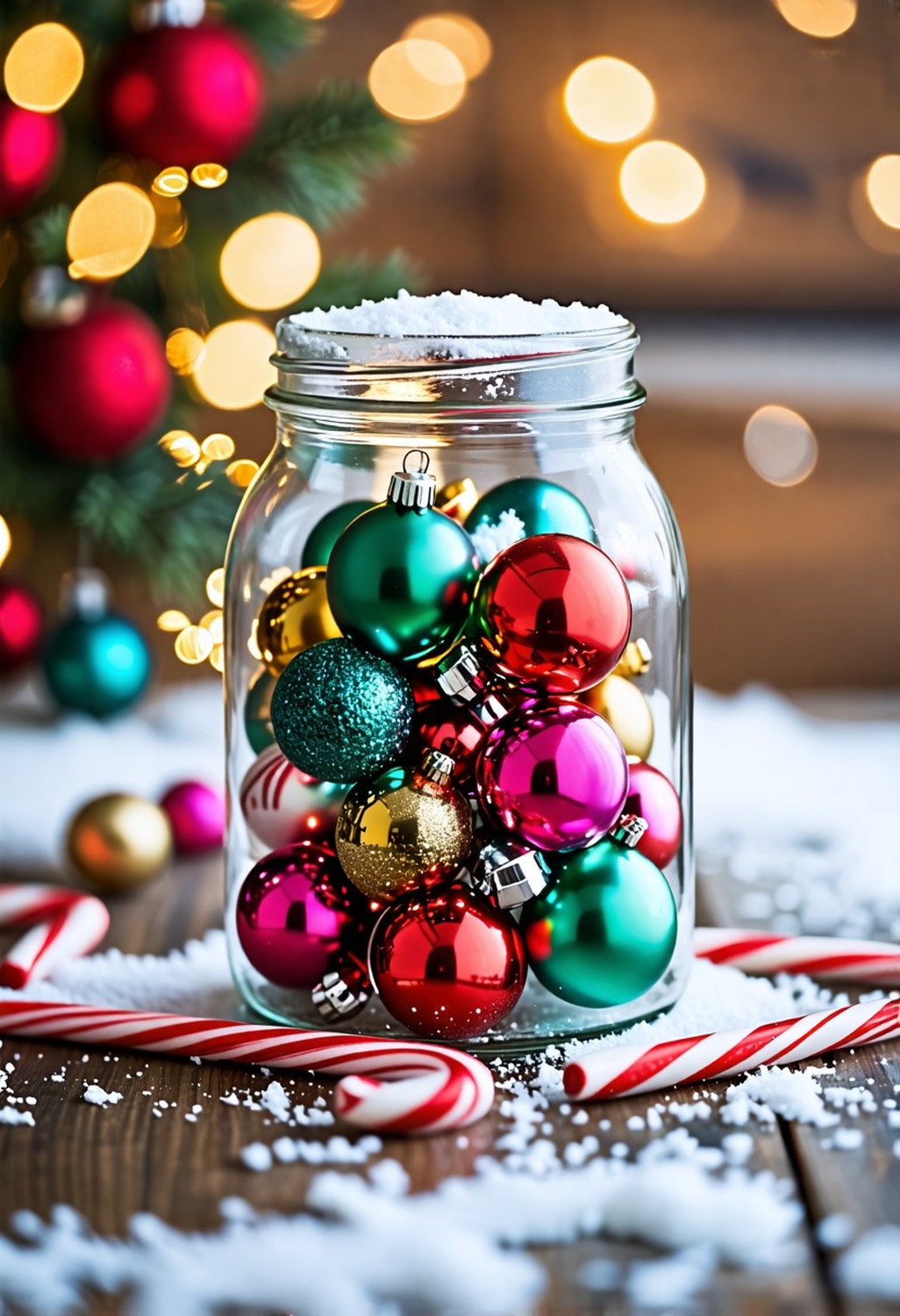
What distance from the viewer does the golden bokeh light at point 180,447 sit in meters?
1.50

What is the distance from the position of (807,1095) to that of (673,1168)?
10 cm

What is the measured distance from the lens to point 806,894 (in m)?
1.06

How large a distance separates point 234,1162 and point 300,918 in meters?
0.14

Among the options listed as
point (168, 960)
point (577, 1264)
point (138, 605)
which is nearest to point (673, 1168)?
point (577, 1264)

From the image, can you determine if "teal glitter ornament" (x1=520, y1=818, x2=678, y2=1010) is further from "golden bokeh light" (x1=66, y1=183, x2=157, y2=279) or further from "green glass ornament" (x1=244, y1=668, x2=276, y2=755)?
"golden bokeh light" (x1=66, y1=183, x2=157, y2=279)

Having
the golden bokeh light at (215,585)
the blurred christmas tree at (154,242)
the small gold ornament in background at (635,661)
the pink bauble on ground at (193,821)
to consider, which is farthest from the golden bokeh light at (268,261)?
the small gold ornament in background at (635,661)

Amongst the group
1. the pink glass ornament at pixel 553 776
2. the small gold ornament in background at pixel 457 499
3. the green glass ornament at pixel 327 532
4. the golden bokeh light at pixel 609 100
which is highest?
the golden bokeh light at pixel 609 100

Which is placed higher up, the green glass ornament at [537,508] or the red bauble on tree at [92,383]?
the red bauble on tree at [92,383]

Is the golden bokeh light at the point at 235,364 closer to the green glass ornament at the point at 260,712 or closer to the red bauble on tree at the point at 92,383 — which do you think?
the red bauble on tree at the point at 92,383

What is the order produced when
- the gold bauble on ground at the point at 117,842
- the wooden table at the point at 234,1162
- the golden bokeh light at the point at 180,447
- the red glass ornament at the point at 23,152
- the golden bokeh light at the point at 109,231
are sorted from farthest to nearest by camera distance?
the golden bokeh light at the point at 180,447 < the golden bokeh light at the point at 109,231 < the red glass ornament at the point at 23,152 < the gold bauble on ground at the point at 117,842 < the wooden table at the point at 234,1162

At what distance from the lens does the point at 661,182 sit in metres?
1.77

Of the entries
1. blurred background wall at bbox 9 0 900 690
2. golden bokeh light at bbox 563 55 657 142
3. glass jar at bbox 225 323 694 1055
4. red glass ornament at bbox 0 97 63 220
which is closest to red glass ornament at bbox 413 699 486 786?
glass jar at bbox 225 323 694 1055

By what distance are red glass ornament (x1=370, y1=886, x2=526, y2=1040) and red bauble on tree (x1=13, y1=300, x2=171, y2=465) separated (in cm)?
77

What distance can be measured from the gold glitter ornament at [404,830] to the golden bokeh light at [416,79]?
3.90 feet
